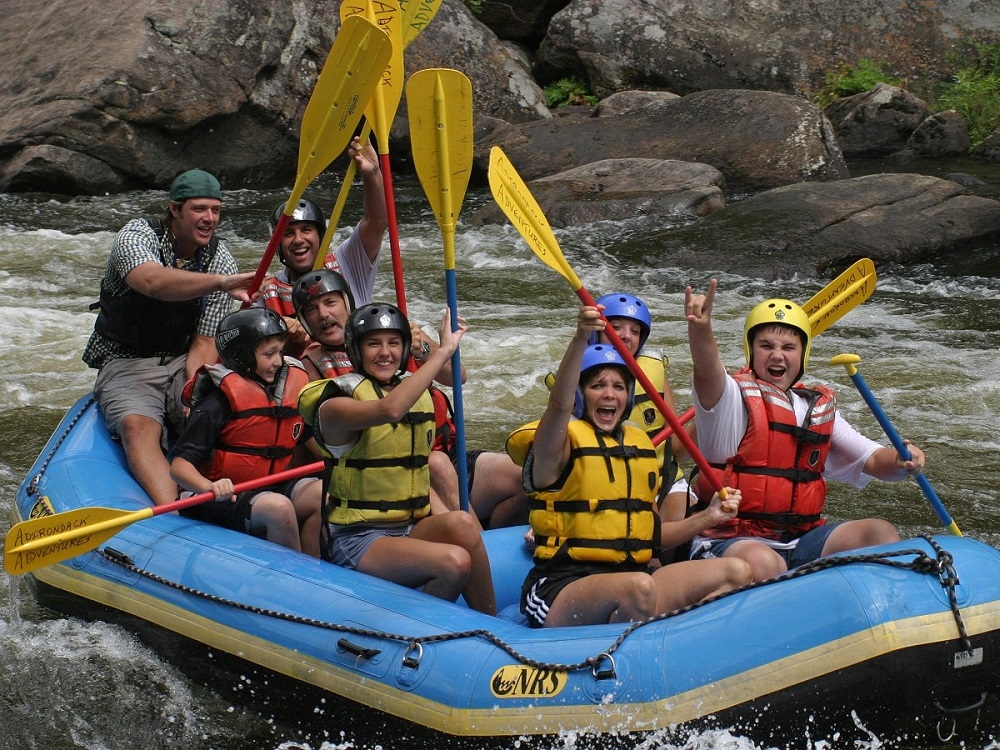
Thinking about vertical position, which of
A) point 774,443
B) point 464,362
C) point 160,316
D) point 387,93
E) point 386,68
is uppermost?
point 386,68

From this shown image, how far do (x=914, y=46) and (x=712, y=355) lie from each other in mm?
11146

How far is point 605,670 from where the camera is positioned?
3.26 meters

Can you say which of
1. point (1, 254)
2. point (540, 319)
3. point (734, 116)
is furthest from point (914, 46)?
point (1, 254)

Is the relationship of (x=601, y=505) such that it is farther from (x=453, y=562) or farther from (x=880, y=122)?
(x=880, y=122)

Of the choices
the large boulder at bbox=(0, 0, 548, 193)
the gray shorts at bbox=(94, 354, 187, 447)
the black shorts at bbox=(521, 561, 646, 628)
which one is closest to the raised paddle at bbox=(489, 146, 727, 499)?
the black shorts at bbox=(521, 561, 646, 628)

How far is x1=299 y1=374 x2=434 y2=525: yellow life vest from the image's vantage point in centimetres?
377

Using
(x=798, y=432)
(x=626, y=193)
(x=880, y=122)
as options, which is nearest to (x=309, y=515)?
(x=798, y=432)

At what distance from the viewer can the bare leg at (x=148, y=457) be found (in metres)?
4.47

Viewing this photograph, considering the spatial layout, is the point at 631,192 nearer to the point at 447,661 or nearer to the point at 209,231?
the point at 209,231

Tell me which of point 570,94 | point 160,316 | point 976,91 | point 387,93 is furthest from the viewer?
point 570,94

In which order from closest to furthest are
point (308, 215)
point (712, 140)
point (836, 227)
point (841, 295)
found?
point (841, 295) < point (308, 215) < point (836, 227) < point (712, 140)

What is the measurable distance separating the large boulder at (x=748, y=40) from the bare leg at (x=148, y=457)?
9.46 m

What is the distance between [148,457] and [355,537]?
1074 mm

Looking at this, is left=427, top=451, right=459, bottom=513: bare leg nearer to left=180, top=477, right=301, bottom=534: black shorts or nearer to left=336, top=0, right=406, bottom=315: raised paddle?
left=180, top=477, right=301, bottom=534: black shorts
